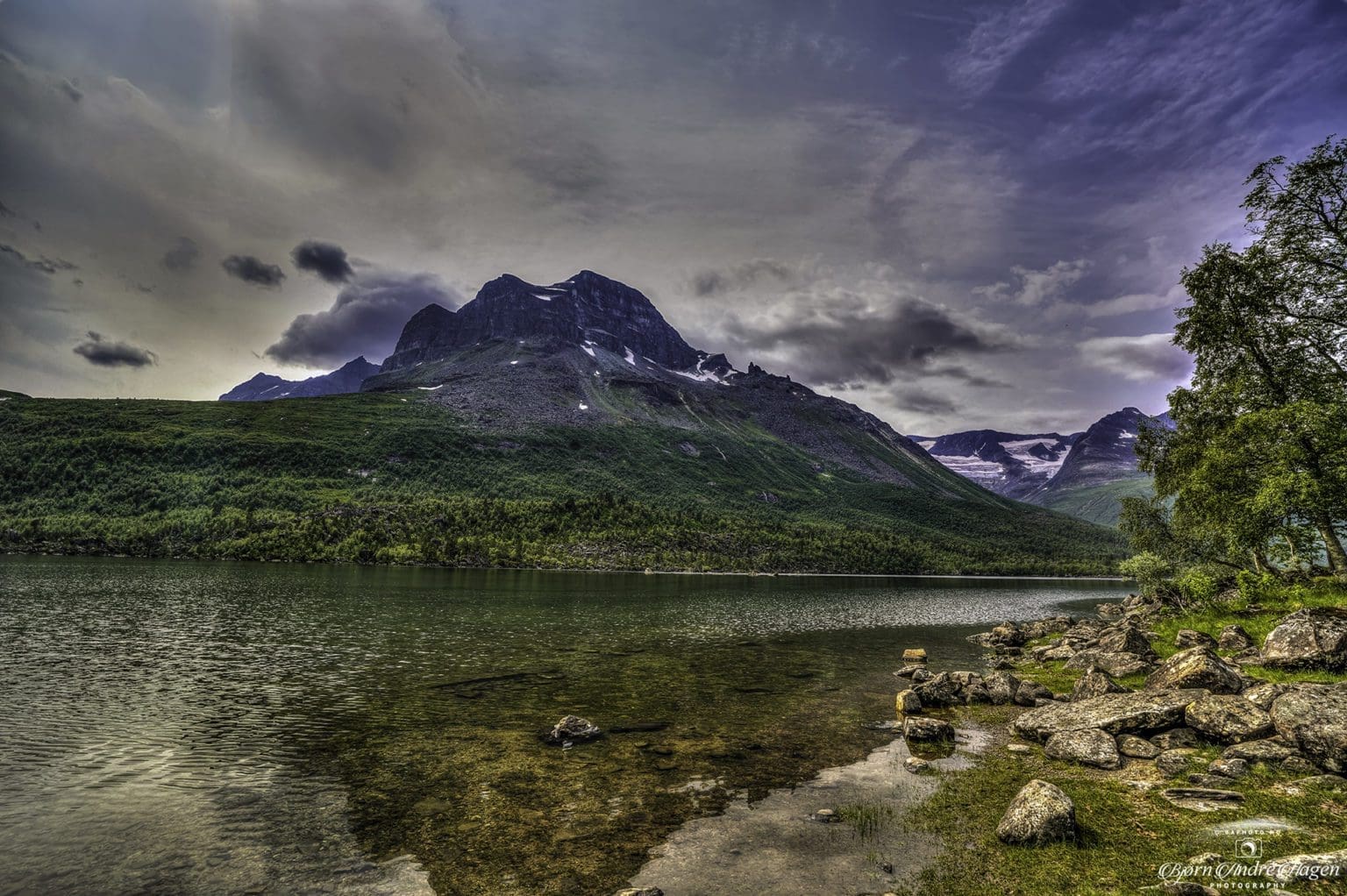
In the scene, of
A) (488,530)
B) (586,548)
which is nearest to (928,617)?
(586,548)

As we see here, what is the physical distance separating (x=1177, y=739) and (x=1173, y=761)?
93.0 inches

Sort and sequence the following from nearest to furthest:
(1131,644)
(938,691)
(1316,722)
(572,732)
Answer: (1316,722) < (572,732) < (938,691) < (1131,644)

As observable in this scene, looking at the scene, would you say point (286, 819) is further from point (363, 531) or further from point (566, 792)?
point (363, 531)

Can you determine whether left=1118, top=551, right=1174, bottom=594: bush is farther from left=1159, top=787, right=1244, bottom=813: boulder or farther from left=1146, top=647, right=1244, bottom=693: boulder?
left=1159, top=787, right=1244, bottom=813: boulder

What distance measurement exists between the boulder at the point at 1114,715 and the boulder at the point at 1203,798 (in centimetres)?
614

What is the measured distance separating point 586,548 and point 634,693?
167017mm

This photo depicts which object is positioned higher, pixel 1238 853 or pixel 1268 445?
pixel 1268 445

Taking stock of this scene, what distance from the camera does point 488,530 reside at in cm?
19862

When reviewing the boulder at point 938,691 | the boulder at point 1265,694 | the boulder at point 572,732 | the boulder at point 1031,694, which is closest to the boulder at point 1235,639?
the boulder at point 1031,694

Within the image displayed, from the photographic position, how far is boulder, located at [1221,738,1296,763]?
18531 mm

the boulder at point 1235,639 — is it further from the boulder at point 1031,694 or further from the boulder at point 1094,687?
the boulder at point 1031,694

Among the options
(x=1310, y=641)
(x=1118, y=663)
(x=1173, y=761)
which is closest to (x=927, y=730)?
(x=1173, y=761)

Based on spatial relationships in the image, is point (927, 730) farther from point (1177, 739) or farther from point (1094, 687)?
point (1094, 687)

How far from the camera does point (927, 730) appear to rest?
2653cm
